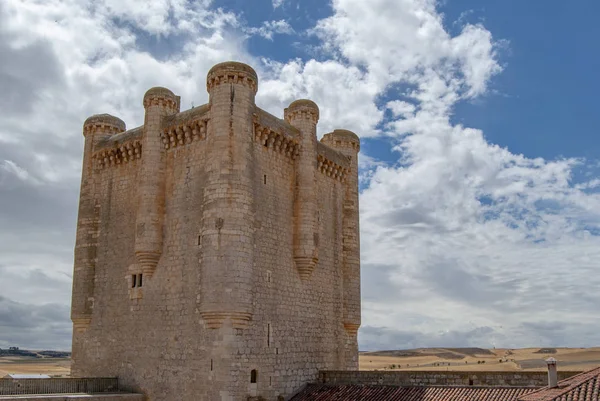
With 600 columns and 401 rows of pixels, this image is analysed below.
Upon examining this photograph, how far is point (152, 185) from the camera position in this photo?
891 inches

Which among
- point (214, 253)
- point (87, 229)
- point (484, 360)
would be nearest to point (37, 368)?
point (87, 229)

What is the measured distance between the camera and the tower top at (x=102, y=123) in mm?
26344

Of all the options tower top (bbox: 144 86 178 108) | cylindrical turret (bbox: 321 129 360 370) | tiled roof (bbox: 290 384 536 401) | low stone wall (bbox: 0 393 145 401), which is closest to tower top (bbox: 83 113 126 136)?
tower top (bbox: 144 86 178 108)

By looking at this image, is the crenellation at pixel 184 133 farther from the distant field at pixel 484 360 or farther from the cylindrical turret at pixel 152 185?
the distant field at pixel 484 360

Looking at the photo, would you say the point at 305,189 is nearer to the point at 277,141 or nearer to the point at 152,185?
the point at 277,141

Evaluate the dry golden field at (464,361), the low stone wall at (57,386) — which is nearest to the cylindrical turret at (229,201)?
the low stone wall at (57,386)

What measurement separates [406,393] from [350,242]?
8576mm

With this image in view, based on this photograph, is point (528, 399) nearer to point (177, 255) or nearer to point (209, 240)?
point (209, 240)

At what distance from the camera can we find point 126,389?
72.3 ft

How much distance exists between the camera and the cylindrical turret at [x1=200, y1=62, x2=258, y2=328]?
19.8 metres

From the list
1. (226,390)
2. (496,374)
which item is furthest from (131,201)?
(496,374)

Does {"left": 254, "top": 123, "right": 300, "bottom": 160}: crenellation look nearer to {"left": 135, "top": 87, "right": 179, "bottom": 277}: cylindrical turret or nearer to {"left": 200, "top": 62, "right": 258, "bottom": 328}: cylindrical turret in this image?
{"left": 200, "top": 62, "right": 258, "bottom": 328}: cylindrical turret

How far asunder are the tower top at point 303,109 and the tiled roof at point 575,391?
13246 mm

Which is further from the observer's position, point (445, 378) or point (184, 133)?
point (184, 133)
